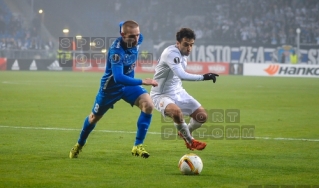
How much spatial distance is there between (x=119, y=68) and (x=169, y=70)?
1301 mm

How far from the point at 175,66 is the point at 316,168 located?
259 centimetres

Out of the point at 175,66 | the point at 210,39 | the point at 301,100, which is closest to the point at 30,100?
the point at 301,100

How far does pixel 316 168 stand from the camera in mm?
8508

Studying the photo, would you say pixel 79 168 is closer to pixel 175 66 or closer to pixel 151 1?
pixel 175 66

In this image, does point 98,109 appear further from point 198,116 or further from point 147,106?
point 198,116

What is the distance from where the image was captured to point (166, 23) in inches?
2028

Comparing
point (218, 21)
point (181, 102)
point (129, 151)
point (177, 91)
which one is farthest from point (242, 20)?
point (129, 151)

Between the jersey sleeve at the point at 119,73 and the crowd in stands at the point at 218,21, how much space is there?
3865cm

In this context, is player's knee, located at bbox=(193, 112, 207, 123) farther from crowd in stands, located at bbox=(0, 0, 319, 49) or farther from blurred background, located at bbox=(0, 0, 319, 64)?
crowd in stands, located at bbox=(0, 0, 319, 49)

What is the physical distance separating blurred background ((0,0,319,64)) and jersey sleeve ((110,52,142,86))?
119 feet

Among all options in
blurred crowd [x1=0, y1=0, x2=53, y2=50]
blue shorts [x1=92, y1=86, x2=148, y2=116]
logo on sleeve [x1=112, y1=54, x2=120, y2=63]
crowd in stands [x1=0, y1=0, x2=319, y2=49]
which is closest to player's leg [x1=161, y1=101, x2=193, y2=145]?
blue shorts [x1=92, y1=86, x2=148, y2=116]

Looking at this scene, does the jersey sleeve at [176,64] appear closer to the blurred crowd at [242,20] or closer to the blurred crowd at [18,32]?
the blurred crowd at [242,20]

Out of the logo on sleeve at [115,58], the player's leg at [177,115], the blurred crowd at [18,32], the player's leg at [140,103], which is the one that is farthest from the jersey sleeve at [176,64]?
the blurred crowd at [18,32]

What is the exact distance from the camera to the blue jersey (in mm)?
8945
